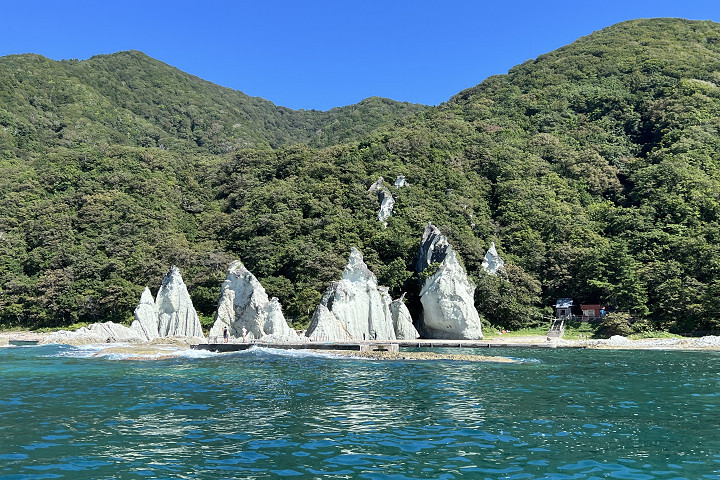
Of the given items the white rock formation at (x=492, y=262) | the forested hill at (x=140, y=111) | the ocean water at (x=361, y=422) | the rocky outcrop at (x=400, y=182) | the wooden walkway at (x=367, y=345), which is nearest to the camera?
the ocean water at (x=361, y=422)

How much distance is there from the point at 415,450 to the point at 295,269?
47.6 m

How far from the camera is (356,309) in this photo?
150ft

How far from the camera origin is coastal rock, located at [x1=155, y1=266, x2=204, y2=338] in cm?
4759

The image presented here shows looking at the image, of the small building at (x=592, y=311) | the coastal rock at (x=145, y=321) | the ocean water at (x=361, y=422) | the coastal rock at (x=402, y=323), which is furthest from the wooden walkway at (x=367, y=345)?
the small building at (x=592, y=311)

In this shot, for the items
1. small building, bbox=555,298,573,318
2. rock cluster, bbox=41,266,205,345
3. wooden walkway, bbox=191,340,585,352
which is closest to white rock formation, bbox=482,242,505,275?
small building, bbox=555,298,573,318

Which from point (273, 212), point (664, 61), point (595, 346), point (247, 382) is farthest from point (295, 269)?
point (664, 61)

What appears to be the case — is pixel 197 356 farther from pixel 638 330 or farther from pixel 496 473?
pixel 638 330

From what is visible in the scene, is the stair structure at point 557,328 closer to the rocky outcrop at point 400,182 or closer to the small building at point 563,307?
the small building at point 563,307

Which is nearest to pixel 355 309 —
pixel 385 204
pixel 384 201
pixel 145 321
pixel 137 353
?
pixel 137 353

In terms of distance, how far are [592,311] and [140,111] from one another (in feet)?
390

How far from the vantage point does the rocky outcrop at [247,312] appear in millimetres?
44594

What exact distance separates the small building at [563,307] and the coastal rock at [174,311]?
33727 mm

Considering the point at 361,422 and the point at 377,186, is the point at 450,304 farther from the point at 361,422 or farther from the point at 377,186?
the point at 361,422

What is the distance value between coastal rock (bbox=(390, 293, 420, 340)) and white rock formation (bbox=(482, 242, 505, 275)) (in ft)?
37.6
